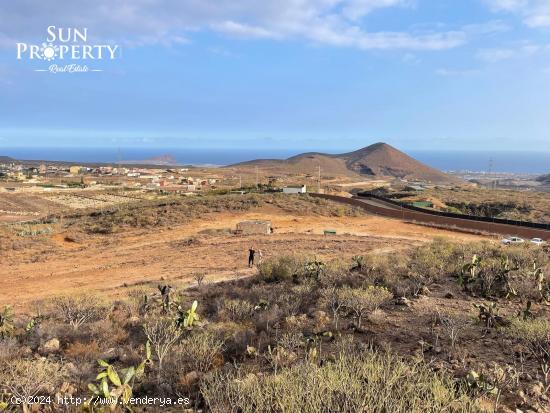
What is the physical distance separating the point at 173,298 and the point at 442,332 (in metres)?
6.83

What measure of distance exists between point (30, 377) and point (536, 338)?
8.30 metres

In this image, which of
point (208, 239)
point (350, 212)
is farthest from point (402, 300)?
point (350, 212)

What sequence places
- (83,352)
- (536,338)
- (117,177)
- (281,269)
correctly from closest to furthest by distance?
(536,338), (83,352), (281,269), (117,177)

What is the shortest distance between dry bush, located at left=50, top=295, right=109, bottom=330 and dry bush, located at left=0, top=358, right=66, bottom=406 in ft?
8.42

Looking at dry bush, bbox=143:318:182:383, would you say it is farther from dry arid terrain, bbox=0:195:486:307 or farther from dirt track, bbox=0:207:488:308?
dry arid terrain, bbox=0:195:486:307

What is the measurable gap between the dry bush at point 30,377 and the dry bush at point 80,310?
2565mm

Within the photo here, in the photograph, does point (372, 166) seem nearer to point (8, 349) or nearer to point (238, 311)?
point (238, 311)

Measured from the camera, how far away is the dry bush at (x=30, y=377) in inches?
238

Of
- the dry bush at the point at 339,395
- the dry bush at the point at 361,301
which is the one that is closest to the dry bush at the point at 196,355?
the dry bush at the point at 339,395

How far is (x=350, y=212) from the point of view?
39625 millimetres

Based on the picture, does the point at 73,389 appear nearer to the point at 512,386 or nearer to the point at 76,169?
the point at 512,386

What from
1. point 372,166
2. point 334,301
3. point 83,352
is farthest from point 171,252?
point 372,166

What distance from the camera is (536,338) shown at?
23.9 feet

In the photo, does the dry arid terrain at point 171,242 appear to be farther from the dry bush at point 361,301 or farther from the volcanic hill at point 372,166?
the volcanic hill at point 372,166
